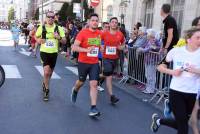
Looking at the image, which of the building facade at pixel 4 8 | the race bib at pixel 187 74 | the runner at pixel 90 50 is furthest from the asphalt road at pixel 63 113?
the building facade at pixel 4 8

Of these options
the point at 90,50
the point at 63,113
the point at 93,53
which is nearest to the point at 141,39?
the point at 93,53

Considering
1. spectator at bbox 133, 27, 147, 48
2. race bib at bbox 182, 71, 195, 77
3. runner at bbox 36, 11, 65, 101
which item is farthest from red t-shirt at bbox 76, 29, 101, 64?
spectator at bbox 133, 27, 147, 48

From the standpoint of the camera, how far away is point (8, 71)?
1258 cm

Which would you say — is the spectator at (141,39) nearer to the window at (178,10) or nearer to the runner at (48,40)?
the runner at (48,40)

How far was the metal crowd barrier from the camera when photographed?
884 centimetres

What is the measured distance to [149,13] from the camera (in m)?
20.7

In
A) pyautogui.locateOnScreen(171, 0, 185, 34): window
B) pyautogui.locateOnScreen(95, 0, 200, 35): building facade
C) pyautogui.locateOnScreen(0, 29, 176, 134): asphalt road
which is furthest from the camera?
pyautogui.locateOnScreen(171, 0, 185, 34): window

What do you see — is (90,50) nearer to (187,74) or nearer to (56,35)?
(56,35)

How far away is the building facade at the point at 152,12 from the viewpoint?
1561 cm

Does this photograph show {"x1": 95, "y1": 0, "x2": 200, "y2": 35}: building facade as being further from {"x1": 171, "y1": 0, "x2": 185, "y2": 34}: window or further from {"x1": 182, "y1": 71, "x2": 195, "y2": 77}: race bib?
{"x1": 182, "y1": 71, "x2": 195, "y2": 77}: race bib

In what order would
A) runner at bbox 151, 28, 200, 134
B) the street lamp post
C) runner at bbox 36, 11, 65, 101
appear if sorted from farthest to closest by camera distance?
the street lamp post, runner at bbox 36, 11, 65, 101, runner at bbox 151, 28, 200, 134

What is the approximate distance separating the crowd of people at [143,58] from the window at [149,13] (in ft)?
28.4

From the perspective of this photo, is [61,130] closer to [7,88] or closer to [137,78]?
[7,88]

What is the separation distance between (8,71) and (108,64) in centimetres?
515
